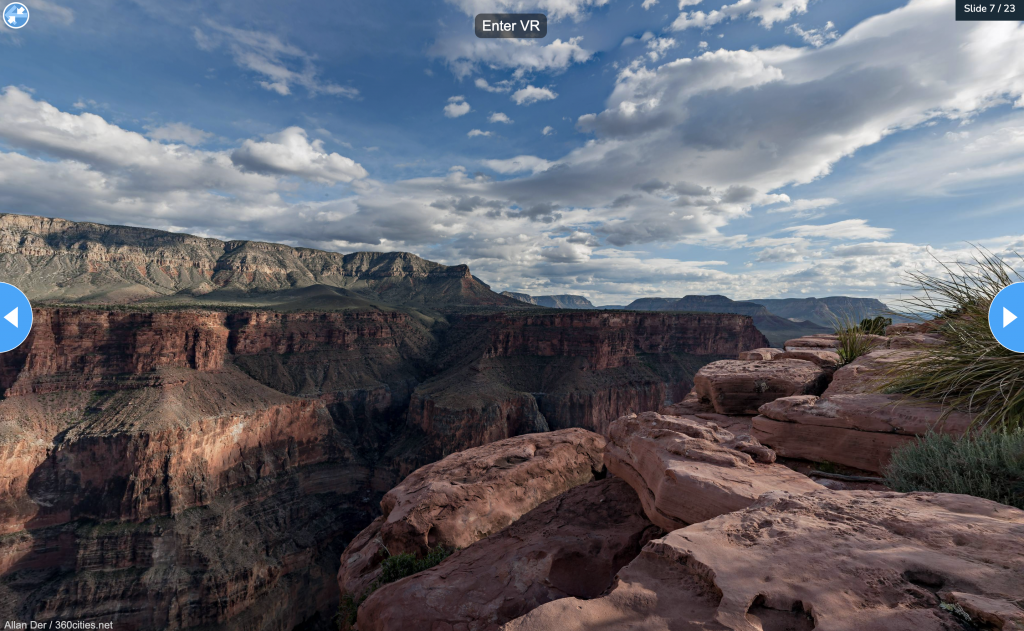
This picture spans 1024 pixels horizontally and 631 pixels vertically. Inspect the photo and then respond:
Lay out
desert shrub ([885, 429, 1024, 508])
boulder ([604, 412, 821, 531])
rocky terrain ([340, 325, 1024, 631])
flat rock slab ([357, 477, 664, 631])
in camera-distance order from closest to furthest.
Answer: rocky terrain ([340, 325, 1024, 631])
desert shrub ([885, 429, 1024, 508])
boulder ([604, 412, 821, 531])
flat rock slab ([357, 477, 664, 631])

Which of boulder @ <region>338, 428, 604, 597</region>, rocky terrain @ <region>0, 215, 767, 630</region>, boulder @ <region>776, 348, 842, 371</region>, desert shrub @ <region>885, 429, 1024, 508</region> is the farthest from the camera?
rocky terrain @ <region>0, 215, 767, 630</region>

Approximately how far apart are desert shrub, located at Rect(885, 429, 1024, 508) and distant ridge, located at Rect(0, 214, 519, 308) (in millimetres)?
109199

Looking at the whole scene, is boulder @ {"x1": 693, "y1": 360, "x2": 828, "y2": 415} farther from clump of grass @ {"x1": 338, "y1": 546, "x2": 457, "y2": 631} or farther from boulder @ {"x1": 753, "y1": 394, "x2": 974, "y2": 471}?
clump of grass @ {"x1": 338, "y1": 546, "x2": 457, "y2": 631}

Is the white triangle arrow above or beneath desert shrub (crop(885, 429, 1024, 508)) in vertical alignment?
above

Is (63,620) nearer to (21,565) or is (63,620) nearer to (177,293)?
(21,565)

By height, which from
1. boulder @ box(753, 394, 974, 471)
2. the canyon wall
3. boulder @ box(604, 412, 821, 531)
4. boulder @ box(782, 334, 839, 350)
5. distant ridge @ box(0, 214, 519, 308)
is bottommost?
the canyon wall

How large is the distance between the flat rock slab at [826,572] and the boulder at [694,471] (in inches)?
46.9

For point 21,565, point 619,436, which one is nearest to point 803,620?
point 619,436

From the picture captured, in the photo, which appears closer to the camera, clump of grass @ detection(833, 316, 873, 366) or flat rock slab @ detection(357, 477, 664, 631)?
flat rock slab @ detection(357, 477, 664, 631)

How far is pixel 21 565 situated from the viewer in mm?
37094

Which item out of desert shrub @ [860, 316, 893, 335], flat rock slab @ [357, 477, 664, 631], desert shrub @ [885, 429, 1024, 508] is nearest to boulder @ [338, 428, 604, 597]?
flat rock slab @ [357, 477, 664, 631]

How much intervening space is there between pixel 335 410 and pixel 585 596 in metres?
71.5

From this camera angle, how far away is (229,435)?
50750mm

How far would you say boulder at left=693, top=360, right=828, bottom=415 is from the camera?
10.8 m
